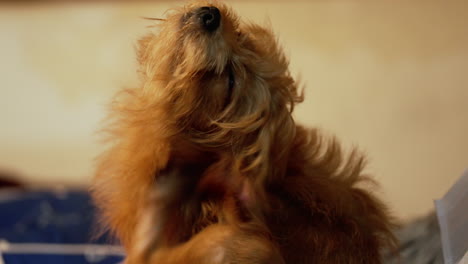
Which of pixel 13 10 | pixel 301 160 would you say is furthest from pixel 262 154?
pixel 13 10

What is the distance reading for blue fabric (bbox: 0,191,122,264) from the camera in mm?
1268

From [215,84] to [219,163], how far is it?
9cm

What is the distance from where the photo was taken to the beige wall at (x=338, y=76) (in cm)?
209

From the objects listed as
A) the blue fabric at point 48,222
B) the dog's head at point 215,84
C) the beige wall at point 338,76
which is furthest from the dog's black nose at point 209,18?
the beige wall at point 338,76

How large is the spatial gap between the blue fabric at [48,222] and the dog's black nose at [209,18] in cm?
58

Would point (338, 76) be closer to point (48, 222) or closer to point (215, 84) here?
point (48, 222)

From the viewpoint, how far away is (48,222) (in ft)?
4.97

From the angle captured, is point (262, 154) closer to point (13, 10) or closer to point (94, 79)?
point (94, 79)

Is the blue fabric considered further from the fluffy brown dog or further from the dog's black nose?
the dog's black nose

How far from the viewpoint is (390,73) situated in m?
2.16

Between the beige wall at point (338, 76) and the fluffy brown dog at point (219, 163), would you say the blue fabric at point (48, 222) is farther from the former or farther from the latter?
the fluffy brown dog at point (219, 163)

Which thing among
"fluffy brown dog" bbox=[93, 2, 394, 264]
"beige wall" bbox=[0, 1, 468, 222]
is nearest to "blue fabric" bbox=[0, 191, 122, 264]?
"beige wall" bbox=[0, 1, 468, 222]

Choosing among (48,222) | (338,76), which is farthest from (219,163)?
(338,76)

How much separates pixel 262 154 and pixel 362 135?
5.08 feet
